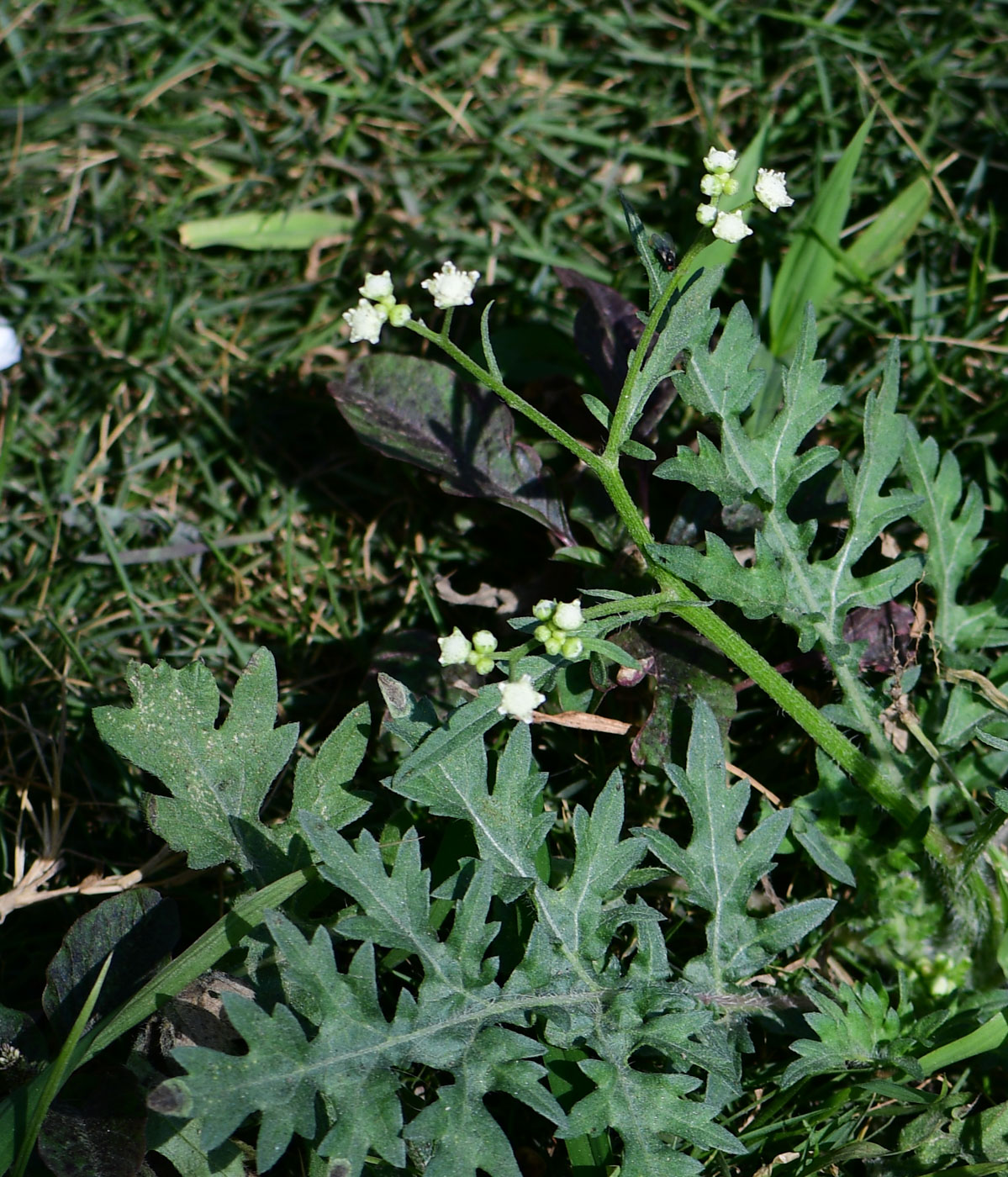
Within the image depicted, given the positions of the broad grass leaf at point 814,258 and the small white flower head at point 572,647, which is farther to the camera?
the broad grass leaf at point 814,258

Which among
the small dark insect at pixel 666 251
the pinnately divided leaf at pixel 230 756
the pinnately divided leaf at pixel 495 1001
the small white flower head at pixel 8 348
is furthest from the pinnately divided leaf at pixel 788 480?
the small white flower head at pixel 8 348

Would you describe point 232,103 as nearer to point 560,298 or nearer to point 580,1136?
point 560,298

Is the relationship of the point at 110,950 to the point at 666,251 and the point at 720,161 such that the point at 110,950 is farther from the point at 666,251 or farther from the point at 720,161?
the point at 720,161

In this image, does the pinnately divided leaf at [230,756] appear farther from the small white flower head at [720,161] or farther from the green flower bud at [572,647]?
the small white flower head at [720,161]

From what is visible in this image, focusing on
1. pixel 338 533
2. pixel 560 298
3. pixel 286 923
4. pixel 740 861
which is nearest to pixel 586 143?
pixel 560 298

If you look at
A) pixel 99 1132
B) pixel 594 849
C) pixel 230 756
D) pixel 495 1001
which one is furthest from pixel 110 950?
pixel 594 849
